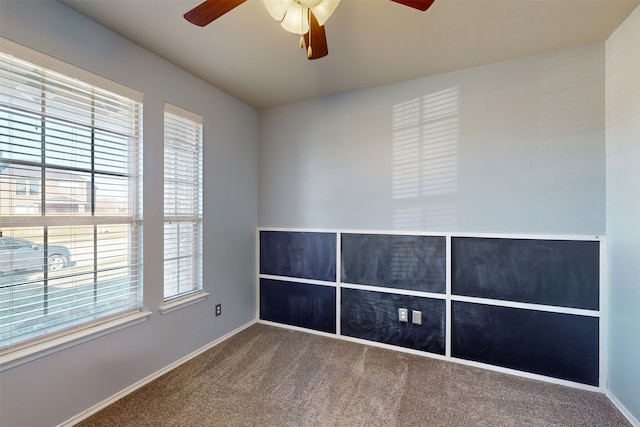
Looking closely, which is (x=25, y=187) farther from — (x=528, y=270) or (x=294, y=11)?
(x=528, y=270)

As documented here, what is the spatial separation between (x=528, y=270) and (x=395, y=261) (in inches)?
41.4

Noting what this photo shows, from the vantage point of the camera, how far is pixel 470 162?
242 centimetres

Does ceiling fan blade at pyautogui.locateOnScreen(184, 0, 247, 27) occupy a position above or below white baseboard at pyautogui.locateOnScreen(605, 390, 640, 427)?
above

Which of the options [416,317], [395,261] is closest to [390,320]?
[416,317]

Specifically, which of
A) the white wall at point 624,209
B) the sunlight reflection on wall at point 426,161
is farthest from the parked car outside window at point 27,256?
the white wall at point 624,209

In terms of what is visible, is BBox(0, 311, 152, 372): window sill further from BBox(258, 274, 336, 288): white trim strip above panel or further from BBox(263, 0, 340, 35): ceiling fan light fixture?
BBox(263, 0, 340, 35): ceiling fan light fixture

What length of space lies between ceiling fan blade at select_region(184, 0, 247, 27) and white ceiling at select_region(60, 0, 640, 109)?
0.45 m

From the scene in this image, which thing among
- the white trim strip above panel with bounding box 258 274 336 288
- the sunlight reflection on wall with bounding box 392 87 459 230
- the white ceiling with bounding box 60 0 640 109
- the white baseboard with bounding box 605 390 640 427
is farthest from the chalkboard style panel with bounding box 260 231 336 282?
the white baseboard with bounding box 605 390 640 427

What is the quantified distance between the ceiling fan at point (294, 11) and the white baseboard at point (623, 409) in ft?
8.86

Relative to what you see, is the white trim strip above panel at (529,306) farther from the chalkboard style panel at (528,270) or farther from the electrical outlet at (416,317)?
the electrical outlet at (416,317)

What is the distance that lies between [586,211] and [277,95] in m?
2.92

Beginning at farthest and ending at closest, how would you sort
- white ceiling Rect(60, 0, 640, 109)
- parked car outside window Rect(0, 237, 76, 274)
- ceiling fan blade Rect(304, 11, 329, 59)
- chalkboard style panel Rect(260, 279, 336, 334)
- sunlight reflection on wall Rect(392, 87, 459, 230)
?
chalkboard style panel Rect(260, 279, 336, 334), sunlight reflection on wall Rect(392, 87, 459, 230), white ceiling Rect(60, 0, 640, 109), parked car outside window Rect(0, 237, 76, 274), ceiling fan blade Rect(304, 11, 329, 59)

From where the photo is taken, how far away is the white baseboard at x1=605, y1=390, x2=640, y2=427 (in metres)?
1.71

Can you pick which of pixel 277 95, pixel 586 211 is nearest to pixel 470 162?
pixel 586 211
